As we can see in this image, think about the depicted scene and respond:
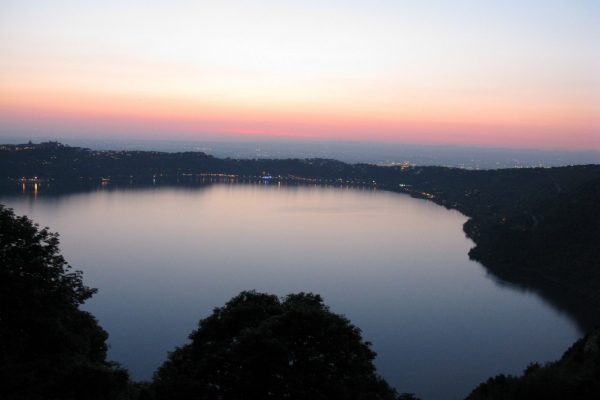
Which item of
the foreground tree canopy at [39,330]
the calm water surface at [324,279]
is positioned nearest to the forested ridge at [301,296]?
the foreground tree canopy at [39,330]

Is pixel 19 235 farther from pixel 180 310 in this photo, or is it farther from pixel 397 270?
pixel 397 270

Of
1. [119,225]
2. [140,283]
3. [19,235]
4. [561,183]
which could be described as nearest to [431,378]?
[19,235]

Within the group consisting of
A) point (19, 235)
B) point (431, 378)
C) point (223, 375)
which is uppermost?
point (19, 235)

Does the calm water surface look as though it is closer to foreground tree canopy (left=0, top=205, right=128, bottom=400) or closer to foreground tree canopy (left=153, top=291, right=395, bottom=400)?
foreground tree canopy (left=0, top=205, right=128, bottom=400)

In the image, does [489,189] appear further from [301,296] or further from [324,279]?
[301,296]

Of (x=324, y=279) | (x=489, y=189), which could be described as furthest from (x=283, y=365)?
(x=489, y=189)

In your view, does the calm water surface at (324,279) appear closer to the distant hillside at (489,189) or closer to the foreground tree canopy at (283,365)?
the distant hillside at (489,189)
